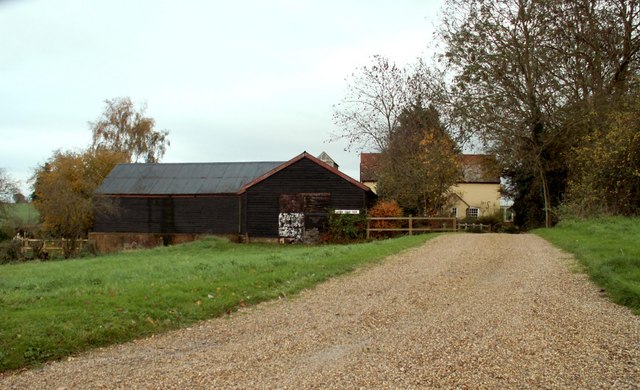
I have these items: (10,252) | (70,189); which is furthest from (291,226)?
(10,252)

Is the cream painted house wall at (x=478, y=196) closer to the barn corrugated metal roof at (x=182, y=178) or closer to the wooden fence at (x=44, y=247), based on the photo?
the barn corrugated metal roof at (x=182, y=178)

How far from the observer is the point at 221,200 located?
38125 millimetres

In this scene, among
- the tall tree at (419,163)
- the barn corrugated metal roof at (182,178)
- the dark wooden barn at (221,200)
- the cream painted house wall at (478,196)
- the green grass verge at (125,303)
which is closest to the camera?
the green grass verge at (125,303)

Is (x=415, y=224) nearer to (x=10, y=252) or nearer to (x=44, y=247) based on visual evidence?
(x=44, y=247)

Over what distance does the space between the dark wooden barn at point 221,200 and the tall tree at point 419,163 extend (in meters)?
2.27

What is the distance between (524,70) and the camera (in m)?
30.2

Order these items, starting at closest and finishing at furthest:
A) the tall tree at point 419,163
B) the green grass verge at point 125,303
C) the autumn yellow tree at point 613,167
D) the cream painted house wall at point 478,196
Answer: the green grass verge at point 125,303, the autumn yellow tree at point 613,167, the tall tree at point 419,163, the cream painted house wall at point 478,196

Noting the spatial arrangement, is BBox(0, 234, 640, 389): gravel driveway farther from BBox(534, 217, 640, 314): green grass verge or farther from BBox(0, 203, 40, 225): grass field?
BBox(0, 203, 40, 225): grass field

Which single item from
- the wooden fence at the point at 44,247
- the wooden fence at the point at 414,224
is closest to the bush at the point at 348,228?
the wooden fence at the point at 414,224

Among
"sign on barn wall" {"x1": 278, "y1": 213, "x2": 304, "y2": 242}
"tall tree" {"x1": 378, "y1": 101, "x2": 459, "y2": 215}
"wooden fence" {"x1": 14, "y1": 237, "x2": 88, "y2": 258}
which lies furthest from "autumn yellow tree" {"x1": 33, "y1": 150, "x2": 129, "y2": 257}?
"tall tree" {"x1": 378, "y1": 101, "x2": 459, "y2": 215}

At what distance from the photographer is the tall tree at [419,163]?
35.7 m

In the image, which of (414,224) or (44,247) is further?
(44,247)

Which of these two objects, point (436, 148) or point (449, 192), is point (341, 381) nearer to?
point (436, 148)

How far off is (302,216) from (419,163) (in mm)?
8062
